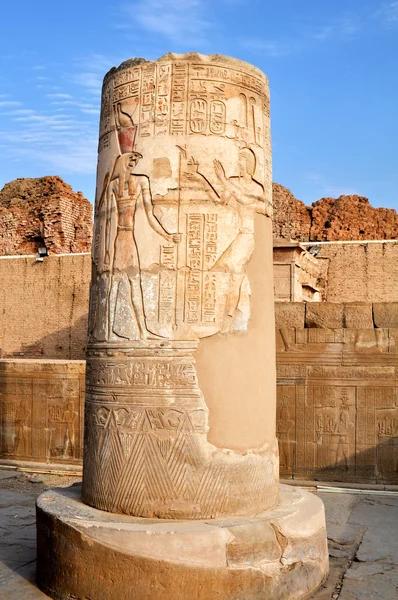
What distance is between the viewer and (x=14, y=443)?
835 cm

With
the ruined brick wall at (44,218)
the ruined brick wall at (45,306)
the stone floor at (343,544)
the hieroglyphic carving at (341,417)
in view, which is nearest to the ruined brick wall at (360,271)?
the ruined brick wall at (45,306)

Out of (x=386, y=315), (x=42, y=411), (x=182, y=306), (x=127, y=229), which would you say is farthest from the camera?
(x=42, y=411)

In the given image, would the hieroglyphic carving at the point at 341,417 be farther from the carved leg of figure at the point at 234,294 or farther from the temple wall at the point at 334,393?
the carved leg of figure at the point at 234,294

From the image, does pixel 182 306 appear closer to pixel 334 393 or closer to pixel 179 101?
pixel 179 101

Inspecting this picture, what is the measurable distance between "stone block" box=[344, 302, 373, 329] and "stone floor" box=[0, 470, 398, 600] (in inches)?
74.1

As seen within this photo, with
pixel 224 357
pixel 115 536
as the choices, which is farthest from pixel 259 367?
pixel 115 536

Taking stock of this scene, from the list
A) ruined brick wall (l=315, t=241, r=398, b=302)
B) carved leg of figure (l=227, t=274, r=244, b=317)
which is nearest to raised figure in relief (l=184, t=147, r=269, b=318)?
carved leg of figure (l=227, t=274, r=244, b=317)

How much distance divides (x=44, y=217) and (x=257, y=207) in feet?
60.6

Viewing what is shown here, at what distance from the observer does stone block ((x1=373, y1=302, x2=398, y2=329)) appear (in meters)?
7.50

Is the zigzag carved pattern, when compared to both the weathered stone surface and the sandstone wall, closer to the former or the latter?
the sandstone wall

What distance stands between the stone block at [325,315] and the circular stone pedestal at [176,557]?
13.1 feet

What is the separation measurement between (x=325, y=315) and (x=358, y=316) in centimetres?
37

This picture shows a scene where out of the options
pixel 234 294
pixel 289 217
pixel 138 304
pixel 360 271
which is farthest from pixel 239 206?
pixel 289 217

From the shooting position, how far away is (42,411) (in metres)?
8.27
